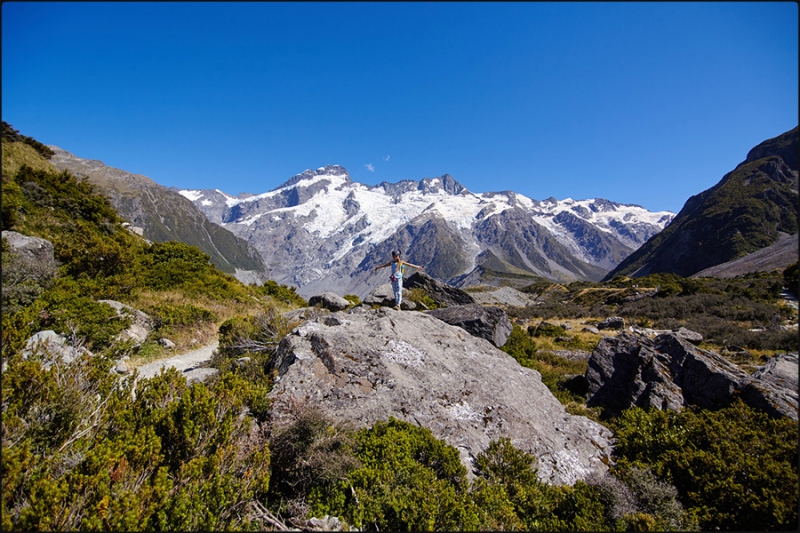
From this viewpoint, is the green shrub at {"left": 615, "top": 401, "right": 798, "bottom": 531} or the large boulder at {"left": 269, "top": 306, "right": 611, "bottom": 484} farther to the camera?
the large boulder at {"left": 269, "top": 306, "right": 611, "bottom": 484}

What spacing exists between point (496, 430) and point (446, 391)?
1.31 metres

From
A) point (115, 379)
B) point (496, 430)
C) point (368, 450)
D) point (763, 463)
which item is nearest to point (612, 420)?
point (763, 463)

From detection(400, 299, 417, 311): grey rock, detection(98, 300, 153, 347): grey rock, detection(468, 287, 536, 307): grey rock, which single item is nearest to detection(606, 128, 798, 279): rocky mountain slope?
detection(468, 287, 536, 307): grey rock

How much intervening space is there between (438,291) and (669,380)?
12.0 meters

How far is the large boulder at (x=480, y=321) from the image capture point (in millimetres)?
12648

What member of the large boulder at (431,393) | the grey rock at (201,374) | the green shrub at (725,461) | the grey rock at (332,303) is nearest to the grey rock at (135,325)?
the grey rock at (201,374)

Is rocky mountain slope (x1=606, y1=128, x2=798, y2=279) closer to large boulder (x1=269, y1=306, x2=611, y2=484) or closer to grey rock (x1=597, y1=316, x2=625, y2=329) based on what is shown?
grey rock (x1=597, y1=316, x2=625, y2=329)

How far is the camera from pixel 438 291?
2012cm

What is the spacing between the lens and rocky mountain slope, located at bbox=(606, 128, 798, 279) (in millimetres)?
118250

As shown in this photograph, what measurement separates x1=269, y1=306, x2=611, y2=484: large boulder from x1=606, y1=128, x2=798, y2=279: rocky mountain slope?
14769cm

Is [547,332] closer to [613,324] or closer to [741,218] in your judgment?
[613,324]

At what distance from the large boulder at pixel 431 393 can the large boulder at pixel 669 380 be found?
2499 mm

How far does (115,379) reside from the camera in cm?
559

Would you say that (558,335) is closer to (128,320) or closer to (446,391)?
(446,391)
